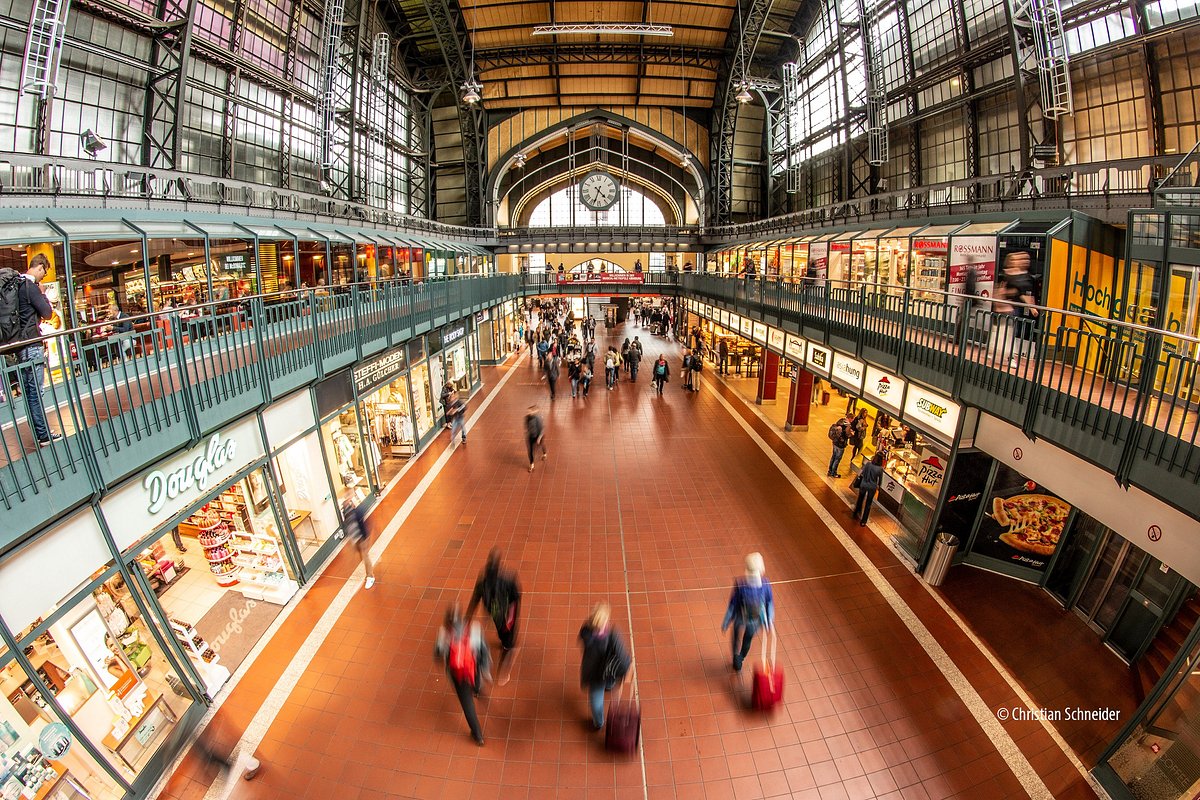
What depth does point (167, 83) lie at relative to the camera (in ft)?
48.2

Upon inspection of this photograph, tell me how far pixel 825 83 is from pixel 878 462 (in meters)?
25.0

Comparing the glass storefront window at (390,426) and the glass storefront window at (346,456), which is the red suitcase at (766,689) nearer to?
the glass storefront window at (346,456)

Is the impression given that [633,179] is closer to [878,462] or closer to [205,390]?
[878,462]

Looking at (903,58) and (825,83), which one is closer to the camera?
(903,58)

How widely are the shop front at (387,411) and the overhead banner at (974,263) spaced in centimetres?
1105

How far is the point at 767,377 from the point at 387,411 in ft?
38.9

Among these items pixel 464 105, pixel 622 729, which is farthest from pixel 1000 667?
pixel 464 105

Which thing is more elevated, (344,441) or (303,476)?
(344,441)

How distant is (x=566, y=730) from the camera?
17.1 feet

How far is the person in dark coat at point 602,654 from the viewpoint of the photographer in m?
4.61

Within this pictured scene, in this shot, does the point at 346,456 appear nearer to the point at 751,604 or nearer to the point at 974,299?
the point at 751,604

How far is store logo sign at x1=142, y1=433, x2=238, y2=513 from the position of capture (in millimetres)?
5160

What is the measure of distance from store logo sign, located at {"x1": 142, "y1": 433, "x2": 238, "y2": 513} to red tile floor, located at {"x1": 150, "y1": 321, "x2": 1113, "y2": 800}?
2.31 m

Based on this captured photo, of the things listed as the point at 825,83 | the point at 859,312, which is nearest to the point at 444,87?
the point at 825,83
